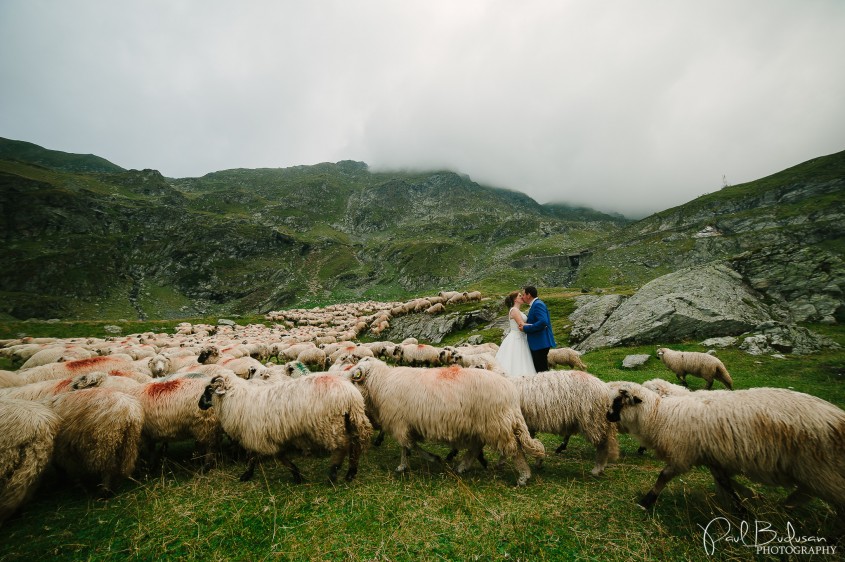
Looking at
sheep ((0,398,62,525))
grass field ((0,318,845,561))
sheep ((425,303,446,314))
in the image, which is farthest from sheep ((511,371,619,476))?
sheep ((425,303,446,314))

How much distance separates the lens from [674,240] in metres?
85.5

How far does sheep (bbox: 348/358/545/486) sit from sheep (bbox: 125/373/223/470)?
392 cm

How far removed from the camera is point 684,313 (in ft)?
64.7

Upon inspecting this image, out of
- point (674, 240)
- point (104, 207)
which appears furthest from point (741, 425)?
point (104, 207)

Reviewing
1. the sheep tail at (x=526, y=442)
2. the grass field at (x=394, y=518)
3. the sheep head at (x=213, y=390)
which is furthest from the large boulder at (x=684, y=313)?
the sheep head at (x=213, y=390)

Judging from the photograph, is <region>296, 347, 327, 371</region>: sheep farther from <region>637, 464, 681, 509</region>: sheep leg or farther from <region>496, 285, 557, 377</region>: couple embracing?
<region>637, 464, 681, 509</region>: sheep leg

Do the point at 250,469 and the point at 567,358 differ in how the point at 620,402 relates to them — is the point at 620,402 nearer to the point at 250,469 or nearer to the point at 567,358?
the point at 250,469

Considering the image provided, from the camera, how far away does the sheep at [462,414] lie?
6.62 metres

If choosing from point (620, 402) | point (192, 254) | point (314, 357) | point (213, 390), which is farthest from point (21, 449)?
point (192, 254)

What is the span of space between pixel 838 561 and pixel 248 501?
27.6 ft

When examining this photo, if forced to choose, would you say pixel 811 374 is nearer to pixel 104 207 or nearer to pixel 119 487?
pixel 119 487

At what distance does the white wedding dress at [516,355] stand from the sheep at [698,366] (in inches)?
375

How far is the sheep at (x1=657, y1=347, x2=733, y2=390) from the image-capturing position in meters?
13.1
